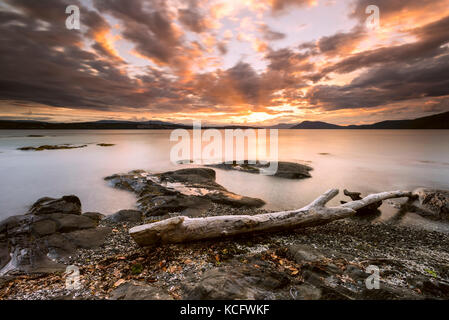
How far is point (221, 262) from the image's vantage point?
4.32 m

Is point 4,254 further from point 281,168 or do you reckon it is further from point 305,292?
point 281,168

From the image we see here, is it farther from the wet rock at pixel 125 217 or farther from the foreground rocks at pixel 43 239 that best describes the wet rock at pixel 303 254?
the wet rock at pixel 125 217

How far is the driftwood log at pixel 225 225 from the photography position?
471 cm

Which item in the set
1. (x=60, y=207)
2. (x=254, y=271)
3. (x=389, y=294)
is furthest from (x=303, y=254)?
(x=60, y=207)

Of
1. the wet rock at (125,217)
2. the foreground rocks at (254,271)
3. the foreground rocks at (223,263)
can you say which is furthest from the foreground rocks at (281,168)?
the wet rock at (125,217)

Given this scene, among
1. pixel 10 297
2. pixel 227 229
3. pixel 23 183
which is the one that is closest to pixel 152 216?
pixel 227 229

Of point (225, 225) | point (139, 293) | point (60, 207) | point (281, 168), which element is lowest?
point (139, 293)

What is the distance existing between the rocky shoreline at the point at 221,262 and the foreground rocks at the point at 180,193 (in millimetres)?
1484

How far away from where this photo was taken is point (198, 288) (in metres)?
3.20

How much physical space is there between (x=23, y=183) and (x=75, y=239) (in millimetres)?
12159

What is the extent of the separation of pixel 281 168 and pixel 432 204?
9103 millimetres

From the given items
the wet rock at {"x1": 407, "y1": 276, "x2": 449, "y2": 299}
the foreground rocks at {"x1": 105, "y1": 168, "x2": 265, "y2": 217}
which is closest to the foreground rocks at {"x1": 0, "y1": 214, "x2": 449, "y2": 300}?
the wet rock at {"x1": 407, "y1": 276, "x2": 449, "y2": 299}
